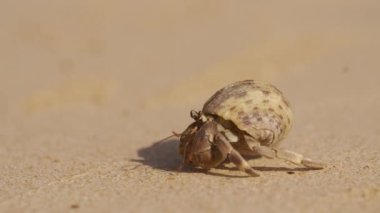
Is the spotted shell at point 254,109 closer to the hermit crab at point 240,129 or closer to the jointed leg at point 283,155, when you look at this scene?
the hermit crab at point 240,129

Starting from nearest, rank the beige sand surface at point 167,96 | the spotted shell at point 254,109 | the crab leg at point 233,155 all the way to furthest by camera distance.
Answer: the beige sand surface at point 167,96
the crab leg at point 233,155
the spotted shell at point 254,109

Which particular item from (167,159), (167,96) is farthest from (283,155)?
(167,96)

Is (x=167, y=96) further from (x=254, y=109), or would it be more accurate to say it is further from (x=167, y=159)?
(x=254, y=109)

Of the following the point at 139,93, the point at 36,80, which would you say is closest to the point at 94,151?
the point at 139,93

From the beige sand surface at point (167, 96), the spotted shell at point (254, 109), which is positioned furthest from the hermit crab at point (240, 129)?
the beige sand surface at point (167, 96)

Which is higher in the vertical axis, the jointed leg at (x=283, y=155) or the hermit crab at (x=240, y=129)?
the hermit crab at (x=240, y=129)

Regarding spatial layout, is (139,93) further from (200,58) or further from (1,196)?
(1,196)
